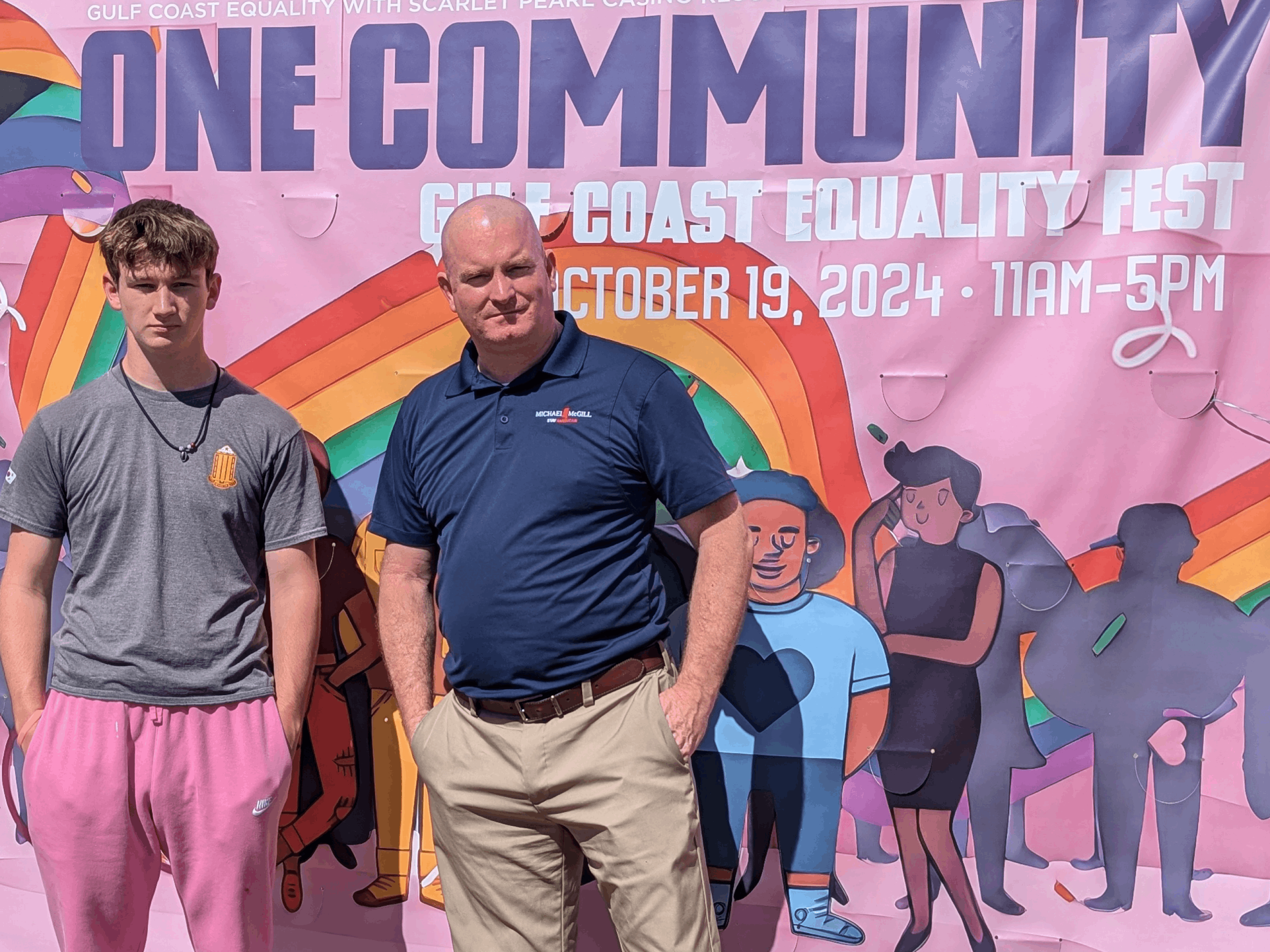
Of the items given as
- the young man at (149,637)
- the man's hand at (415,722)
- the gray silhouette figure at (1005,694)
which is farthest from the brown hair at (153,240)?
the gray silhouette figure at (1005,694)

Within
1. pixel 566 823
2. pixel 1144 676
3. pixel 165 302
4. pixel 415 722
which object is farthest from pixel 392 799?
pixel 1144 676

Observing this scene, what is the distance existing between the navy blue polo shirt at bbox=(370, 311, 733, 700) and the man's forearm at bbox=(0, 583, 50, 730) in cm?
83

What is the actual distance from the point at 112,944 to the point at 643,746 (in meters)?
1.11

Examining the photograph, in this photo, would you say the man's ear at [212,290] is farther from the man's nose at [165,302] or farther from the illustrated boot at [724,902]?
the illustrated boot at [724,902]

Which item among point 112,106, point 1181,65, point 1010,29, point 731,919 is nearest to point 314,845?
point 731,919

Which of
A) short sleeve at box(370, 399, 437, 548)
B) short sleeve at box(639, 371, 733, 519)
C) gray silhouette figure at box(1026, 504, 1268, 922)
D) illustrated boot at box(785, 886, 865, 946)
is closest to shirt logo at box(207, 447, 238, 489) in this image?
short sleeve at box(370, 399, 437, 548)

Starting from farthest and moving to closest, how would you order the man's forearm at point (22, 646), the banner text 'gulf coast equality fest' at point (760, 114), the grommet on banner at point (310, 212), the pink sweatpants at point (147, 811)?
the grommet on banner at point (310, 212)
the banner text 'gulf coast equality fest' at point (760, 114)
the man's forearm at point (22, 646)
the pink sweatpants at point (147, 811)

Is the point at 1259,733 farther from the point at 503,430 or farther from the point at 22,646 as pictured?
the point at 22,646

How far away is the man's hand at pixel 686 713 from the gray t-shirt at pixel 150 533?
803 mm

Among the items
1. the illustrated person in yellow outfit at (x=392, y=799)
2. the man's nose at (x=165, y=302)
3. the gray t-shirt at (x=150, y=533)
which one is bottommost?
the illustrated person in yellow outfit at (x=392, y=799)

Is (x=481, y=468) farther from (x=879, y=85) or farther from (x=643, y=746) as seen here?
(x=879, y=85)

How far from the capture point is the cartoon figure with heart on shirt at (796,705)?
251 centimetres

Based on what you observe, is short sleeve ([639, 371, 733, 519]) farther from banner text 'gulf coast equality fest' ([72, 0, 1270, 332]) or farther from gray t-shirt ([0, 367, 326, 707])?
gray t-shirt ([0, 367, 326, 707])

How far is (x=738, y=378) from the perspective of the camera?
2523 mm
